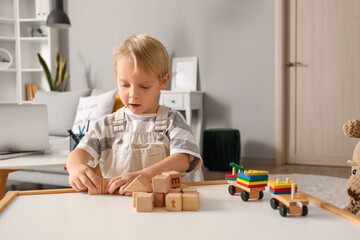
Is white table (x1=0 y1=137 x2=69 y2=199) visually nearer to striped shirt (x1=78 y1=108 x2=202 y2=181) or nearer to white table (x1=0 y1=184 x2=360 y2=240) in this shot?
striped shirt (x1=78 y1=108 x2=202 y2=181)

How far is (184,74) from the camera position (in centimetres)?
428

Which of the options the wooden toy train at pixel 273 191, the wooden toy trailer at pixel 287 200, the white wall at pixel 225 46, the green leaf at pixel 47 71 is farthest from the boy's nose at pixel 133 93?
the green leaf at pixel 47 71

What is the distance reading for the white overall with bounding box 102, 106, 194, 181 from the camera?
1.06 m

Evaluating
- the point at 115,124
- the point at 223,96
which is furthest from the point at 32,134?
the point at 223,96

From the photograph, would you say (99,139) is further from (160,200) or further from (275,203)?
(275,203)

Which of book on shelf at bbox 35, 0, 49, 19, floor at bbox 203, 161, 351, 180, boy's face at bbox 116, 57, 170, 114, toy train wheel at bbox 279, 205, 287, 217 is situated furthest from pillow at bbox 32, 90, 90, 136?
Result: toy train wheel at bbox 279, 205, 287, 217

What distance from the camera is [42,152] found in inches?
64.1

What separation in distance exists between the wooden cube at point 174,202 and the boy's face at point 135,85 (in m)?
0.38

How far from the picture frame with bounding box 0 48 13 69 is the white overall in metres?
4.25

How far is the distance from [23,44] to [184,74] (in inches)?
86.4

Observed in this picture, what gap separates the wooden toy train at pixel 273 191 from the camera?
2.08 feet

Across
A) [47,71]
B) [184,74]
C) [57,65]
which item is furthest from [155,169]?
[57,65]

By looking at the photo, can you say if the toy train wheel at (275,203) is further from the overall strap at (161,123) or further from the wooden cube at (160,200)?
the overall strap at (161,123)

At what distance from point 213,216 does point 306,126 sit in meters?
3.55
